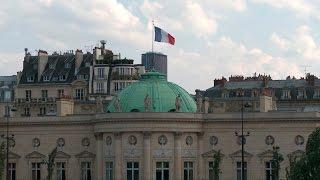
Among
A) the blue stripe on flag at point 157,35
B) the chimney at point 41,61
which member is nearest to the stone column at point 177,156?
the blue stripe on flag at point 157,35

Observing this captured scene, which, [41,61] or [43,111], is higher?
[41,61]

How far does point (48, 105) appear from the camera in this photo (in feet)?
614

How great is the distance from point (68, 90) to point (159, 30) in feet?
130

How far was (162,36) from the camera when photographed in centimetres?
15338

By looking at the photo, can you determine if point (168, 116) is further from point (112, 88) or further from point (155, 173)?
point (112, 88)

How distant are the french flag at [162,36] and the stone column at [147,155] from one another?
1588 cm

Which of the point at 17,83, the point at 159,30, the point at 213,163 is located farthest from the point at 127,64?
the point at 213,163

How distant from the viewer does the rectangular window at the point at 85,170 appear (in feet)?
487

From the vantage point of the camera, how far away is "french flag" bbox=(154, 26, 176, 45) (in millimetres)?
152625

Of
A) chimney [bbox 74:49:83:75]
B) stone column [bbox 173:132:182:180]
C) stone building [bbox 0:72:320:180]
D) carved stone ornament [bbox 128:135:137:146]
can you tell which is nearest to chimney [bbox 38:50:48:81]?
chimney [bbox 74:49:83:75]

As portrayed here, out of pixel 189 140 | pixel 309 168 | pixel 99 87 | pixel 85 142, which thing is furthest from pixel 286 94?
pixel 309 168

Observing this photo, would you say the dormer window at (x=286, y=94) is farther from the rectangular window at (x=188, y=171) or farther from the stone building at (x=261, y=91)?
the rectangular window at (x=188, y=171)

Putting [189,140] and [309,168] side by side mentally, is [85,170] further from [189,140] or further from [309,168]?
[309,168]

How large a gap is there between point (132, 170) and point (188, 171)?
6907 mm
